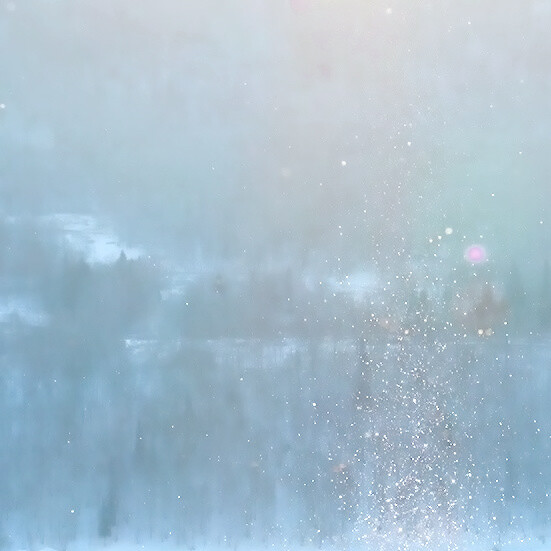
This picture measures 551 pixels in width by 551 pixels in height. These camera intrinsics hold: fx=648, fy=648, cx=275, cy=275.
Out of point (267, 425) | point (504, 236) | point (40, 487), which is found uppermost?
point (504, 236)

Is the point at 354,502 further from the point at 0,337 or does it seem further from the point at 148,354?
the point at 0,337

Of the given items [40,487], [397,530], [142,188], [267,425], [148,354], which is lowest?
[397,530]

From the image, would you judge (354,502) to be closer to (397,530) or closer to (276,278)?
(397,530)

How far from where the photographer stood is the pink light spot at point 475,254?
3.26 m

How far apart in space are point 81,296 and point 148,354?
44 centimetres

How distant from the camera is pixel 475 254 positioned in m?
3.26

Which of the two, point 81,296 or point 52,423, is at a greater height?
point 81,296

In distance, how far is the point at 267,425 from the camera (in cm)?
325

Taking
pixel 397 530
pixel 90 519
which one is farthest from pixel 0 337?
pixel 397 530

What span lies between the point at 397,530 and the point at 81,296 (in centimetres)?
197

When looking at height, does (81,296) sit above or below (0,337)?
above

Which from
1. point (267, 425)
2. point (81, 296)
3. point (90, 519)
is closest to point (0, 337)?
point (81, 296)

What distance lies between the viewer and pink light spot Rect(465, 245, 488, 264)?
326 cm

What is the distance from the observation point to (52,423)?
324cm
